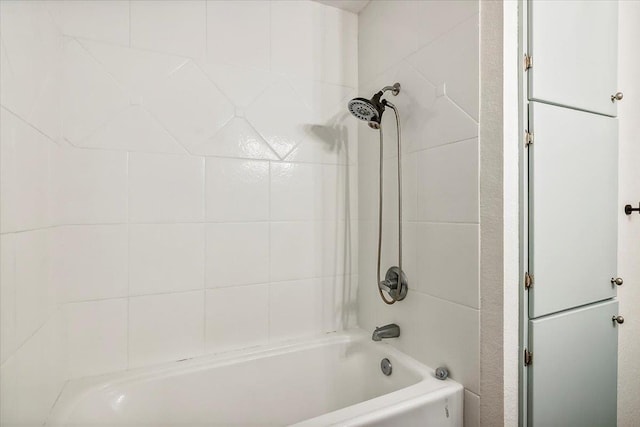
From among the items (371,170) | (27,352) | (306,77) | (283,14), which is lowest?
(27,352)

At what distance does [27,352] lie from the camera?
2.79 ft

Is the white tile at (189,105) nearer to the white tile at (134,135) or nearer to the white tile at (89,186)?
the white tile at (134,135)

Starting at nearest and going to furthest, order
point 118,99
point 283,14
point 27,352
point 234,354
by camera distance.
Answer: point 27,352 → point 118,99 → point 234,354 → point 283,14

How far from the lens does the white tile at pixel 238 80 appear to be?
1367 millimetres

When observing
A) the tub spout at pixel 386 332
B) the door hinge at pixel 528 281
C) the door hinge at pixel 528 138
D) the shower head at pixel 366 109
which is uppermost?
the shower head at pixel 366 109

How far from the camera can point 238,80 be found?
1.41 m

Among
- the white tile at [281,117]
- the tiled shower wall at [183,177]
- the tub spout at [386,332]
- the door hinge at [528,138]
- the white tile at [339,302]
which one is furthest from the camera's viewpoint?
the white tile at [339,302]

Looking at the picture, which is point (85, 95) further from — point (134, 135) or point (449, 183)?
point (449, 183)

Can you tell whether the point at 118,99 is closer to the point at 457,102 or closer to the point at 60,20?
the point at 60,20

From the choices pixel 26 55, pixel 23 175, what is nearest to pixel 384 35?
pixel 26 55

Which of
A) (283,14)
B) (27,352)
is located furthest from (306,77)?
(27,352)

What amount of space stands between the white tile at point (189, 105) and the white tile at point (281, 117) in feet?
0.49

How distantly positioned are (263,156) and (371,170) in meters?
0.54

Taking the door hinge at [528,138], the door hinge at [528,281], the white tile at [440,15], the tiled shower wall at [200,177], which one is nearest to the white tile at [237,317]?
the tiled shower wall at [200,177]
